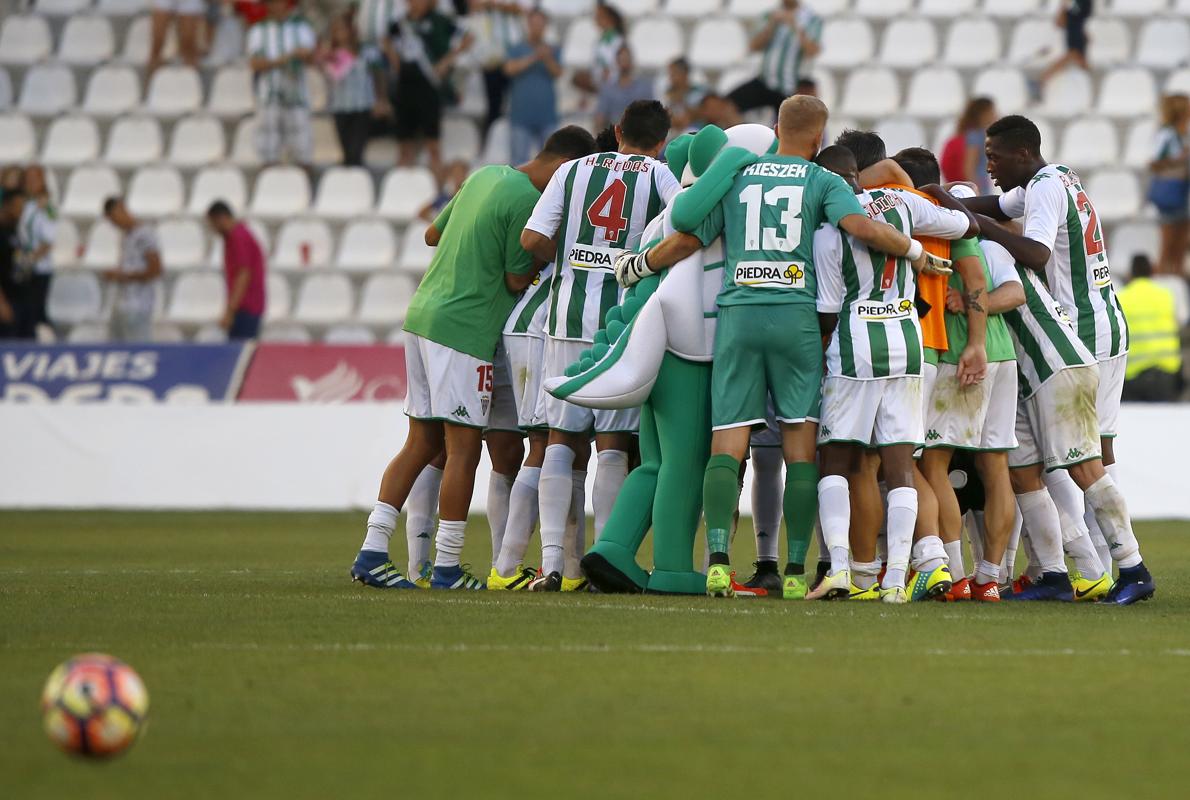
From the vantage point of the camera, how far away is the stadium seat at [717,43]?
21.2 metres

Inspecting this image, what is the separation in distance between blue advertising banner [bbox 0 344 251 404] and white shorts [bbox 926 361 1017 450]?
8897 millimetres

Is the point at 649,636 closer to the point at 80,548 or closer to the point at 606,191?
the point at 606,191

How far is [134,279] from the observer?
1816cm

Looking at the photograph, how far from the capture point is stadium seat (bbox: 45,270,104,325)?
19.1 meters

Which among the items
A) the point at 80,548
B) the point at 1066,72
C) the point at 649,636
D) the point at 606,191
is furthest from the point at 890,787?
the point at 1066,72

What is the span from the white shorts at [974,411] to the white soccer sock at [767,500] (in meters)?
0.84

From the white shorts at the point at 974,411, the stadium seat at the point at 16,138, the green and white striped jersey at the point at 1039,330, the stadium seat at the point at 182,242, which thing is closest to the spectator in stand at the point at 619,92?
the stadium seat at the point at 182,242

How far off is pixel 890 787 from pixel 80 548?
8.28 m

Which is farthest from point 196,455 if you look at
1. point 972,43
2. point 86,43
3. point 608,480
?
point 972,43

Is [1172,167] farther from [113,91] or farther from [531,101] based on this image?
[113,91]

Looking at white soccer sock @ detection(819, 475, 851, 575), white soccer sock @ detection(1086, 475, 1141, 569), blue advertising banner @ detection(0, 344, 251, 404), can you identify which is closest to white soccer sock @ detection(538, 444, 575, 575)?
white soccer sock @ detection(819, 475, 851, 575)

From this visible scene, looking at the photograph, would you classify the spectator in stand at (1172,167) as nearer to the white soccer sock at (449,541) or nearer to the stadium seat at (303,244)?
the stadium seat at (303,244)

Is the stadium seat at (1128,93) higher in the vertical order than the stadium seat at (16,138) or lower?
Result: higher

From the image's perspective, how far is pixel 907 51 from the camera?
2131 cm
